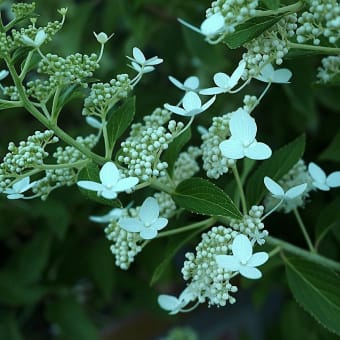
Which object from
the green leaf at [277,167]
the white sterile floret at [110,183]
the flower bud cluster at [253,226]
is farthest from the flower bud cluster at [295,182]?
the white sterile floret at [110,183]

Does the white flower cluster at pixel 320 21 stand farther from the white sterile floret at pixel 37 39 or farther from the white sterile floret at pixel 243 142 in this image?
the white sterile floret at pixel 37 39

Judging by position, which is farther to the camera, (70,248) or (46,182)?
(70,248)

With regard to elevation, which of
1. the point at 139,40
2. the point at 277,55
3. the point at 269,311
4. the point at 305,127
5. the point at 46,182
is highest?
the point at 277,55

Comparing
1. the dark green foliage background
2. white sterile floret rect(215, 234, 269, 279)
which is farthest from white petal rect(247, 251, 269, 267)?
the dark green foliage background

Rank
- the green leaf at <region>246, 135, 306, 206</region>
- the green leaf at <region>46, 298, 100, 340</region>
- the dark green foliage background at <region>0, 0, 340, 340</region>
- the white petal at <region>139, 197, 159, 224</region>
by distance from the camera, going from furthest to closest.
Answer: the green leaf at <region>46, 298, 100, 340</region> → the dark green foliage background at <region>0, 0, 340, 340</region> → the green leaf at <region>246, 135, 306, 206</region> → the white petal at <region>139, 197, 159, 224</region>

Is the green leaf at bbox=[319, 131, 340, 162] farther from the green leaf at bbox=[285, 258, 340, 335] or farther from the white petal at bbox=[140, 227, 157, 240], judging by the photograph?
the white petal at bbox=[140, 227, 157, 240]

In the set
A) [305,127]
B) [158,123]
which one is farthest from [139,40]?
[158,123]

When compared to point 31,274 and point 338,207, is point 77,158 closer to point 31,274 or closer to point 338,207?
point 338,207
